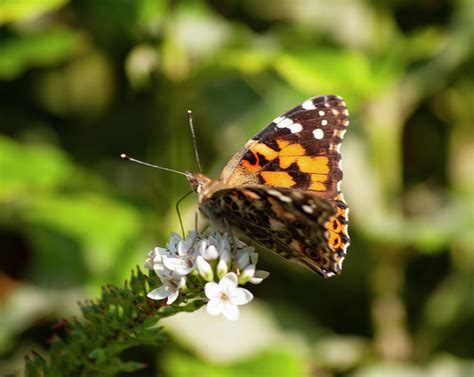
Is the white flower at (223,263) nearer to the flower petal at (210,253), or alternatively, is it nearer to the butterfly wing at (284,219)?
the flower petal at (210,253)

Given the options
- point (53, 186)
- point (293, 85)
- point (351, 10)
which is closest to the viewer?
point (53, 186)

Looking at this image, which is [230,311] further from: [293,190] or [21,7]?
[21,7]

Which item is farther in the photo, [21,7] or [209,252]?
[21,7]

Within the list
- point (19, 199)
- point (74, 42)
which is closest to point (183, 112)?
point (74, 42)

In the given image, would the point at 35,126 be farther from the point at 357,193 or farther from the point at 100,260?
the point at 357,193

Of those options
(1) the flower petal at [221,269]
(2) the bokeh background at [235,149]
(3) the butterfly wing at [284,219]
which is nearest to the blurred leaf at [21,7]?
(2) the bokeh background at [235,149]

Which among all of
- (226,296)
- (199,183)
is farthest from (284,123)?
(226,296)
